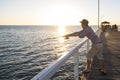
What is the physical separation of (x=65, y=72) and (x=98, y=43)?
13643mm

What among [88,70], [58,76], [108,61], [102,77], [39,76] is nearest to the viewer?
[39,76]

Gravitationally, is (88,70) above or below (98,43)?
below

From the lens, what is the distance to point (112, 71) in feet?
27.0

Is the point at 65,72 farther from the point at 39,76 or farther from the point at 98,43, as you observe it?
the point at 39,76

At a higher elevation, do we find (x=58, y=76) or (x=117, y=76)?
(x=117, y=76)

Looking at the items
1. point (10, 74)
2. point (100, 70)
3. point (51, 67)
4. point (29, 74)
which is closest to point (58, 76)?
point (29, 74)

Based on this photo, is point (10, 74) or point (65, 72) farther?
point (10, 74)

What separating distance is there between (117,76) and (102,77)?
47 cm

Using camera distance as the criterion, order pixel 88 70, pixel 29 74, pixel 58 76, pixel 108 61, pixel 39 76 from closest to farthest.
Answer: pixel 39 76, pixel 88 70, pixel 108 61, pixel 58 76, pixel 29 74

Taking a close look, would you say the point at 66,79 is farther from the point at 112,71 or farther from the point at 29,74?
the point at 112,71

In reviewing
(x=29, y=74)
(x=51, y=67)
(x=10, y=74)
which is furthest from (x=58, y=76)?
(x=51, y=67)

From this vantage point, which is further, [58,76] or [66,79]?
[58,76]

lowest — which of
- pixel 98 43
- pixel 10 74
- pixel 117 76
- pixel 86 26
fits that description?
pixel 10 74

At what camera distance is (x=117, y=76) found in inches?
296
